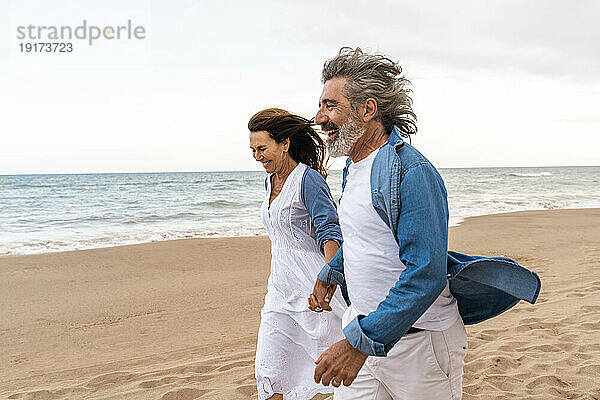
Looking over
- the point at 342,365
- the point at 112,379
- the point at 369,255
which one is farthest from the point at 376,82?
the point at 112,379

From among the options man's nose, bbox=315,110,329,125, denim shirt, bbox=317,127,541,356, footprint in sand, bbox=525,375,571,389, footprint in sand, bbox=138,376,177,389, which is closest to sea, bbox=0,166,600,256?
footprint in sand, bbox=138,376,177,389

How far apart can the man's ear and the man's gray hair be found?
0.05 feet

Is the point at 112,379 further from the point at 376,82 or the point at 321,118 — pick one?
the point at 376,82

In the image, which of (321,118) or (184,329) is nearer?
(321,118)

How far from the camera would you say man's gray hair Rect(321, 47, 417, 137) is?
2018mm

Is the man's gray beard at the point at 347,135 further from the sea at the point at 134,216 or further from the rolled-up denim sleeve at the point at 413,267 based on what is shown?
the sea at the point at 134,216

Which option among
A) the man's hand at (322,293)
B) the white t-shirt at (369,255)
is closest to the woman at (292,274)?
the man's hand at (322,293)

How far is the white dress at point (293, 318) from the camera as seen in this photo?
321 cm

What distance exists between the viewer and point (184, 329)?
21.0ft

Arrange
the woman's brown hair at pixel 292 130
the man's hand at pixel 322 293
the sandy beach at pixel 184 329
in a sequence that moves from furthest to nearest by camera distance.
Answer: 1. the sandy beach at pixel 184 329
2. the woman's brown hair at pixel 292 130
3. the man's hand at pixel 322 293

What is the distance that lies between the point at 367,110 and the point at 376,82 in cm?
11

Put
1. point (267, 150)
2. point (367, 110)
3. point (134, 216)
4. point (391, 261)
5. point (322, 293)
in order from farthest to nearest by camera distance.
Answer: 1. point (134, 216)
2. point (267, 150)
3. point (322, 293)
4. point (367, 110)
5. point (391, 261)

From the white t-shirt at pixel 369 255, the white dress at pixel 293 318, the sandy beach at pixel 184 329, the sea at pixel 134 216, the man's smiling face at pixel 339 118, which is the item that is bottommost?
the sea at pixel 134 216

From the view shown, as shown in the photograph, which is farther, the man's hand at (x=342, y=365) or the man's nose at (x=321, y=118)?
the man's nose at (x=321, y=118)
